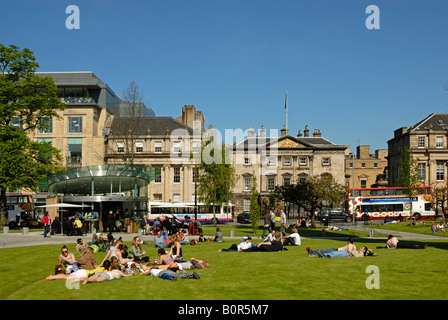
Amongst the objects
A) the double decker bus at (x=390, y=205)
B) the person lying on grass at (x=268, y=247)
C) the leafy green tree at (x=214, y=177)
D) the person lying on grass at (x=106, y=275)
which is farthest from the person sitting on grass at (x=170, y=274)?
the double decker bus at (x=390, y=205)

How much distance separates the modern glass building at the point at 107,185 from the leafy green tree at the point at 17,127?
2813 millimetres

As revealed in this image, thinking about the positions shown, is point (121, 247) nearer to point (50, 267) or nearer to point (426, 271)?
point (50, 267)

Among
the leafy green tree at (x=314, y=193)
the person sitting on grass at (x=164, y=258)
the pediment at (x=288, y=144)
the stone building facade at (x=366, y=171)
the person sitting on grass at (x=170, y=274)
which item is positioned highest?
the pediment at (x=288, y=144)

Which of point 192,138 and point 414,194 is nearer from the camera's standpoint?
point 414,194

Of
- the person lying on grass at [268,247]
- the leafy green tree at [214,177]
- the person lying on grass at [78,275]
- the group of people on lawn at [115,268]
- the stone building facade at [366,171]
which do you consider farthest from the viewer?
the stone building facade at [366,171]

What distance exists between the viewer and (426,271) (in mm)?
16016

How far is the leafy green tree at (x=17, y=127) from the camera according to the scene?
4097 cm

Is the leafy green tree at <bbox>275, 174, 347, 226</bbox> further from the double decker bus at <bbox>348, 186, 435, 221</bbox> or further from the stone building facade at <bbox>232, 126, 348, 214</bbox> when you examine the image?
the stone building facade at <bbox>232, 126, 348, 214</bbox>

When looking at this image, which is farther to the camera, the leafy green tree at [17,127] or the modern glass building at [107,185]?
the leafy green tree at [17,127]

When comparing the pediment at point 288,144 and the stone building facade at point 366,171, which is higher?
the pediment at point 288,144

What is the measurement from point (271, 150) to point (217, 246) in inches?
2156

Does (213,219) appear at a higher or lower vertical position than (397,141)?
lower

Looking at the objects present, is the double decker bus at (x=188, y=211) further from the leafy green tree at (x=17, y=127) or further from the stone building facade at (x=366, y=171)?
the stone building facade at (x=366, y=171)
